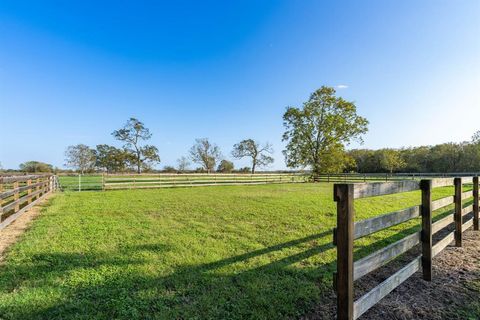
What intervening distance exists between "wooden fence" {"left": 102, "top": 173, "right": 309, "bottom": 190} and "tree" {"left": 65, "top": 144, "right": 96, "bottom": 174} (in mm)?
35396

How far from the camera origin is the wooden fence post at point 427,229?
10.5 ft

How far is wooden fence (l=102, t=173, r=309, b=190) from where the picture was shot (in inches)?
701

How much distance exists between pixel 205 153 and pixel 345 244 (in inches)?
1696

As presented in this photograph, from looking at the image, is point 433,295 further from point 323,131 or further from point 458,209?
point 323,131

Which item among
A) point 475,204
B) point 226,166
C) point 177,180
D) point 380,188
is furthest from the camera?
point 226,166

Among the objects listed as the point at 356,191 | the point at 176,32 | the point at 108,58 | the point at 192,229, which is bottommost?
the point at 192,229

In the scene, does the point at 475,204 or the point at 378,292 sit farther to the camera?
the point at 475,204

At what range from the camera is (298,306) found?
2564 millimetres

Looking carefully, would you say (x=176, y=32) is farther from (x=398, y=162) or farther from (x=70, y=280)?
(x=398, y=162)

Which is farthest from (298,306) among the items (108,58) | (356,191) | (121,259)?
(108,58)

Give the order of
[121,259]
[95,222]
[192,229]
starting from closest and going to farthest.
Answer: [121,259] → [192,229] → [95,222]

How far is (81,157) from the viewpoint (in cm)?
4922

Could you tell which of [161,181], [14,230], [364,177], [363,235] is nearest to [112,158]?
[161,181]

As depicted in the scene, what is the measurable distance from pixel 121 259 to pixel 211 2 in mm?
13064
